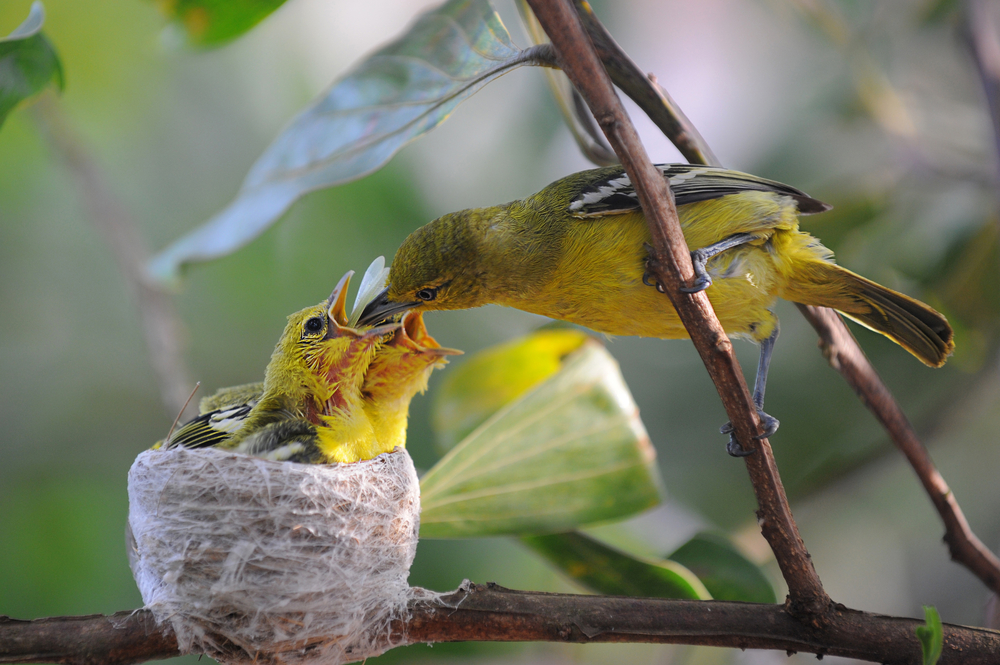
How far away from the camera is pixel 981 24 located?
2.80m

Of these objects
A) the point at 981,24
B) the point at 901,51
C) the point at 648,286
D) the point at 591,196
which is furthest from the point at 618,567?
the point at 901,51

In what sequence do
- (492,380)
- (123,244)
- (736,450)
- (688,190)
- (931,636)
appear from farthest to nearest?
1. (123,244)
2. (492,380)
3. (688,190)
4. (736,450)
5. (931,636)

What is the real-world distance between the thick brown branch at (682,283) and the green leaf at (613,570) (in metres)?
0.39

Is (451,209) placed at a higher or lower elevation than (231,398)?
higher

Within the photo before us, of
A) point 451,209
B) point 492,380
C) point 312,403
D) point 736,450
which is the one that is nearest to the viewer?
point 736,450

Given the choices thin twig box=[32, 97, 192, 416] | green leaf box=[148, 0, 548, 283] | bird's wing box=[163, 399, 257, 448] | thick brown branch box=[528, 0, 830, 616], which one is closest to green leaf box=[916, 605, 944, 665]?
thick brown branch box=[528, 0, 830, 616]

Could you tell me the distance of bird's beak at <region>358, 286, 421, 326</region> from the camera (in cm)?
229

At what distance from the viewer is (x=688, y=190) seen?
195cm

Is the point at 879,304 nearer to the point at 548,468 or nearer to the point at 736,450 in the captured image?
the point at 736,450

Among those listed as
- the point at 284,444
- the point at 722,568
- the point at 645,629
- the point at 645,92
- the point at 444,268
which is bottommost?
the point at 722,568

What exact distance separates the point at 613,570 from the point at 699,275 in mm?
936

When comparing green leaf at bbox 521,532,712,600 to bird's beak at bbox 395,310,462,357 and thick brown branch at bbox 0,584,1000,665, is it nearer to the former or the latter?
thick brown branch at bbox 0,584,1000,665

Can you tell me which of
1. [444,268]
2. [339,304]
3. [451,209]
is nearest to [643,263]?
[444,268]

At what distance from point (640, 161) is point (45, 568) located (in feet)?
14.0
